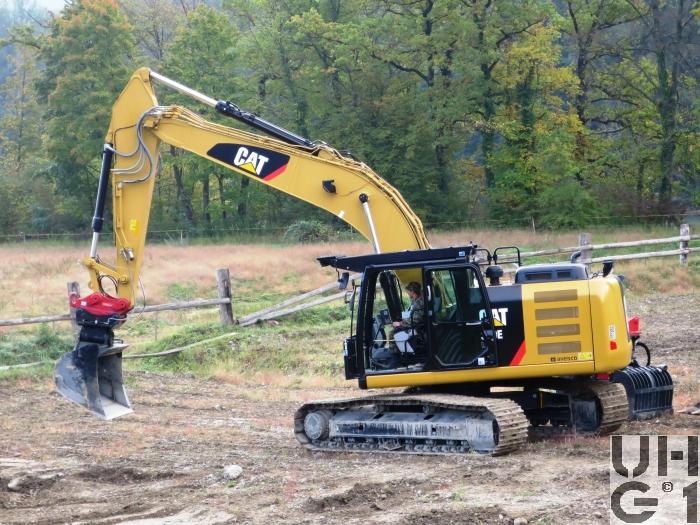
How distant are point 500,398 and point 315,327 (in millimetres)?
9995

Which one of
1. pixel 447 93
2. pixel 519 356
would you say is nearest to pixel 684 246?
pixel 519 356

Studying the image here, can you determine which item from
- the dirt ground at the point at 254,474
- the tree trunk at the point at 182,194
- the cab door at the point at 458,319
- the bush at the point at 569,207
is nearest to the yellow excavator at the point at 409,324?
the cab door at the point at 458,319

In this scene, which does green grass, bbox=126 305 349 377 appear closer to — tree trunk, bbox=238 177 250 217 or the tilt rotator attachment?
the tilt rotator attachment

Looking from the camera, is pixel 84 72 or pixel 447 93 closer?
pixel 447 93

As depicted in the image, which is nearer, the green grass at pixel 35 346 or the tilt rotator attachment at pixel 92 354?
the tilt rotator attachment at pixel 92 354

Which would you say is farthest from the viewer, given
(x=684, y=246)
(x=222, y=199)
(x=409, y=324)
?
(x=222, y=199)

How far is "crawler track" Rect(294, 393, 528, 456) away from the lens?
10.4m

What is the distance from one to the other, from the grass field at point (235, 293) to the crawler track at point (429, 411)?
5.88 metres

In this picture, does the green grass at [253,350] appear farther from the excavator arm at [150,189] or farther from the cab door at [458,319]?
the cab door at [458,319]

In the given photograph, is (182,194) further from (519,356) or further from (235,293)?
(519,356)

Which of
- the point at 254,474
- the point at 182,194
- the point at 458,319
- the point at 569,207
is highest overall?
the point at 182,194

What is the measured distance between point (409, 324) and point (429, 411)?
954 millimetres

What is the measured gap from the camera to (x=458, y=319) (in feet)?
36.1

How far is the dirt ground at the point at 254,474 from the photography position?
27.5 feet
